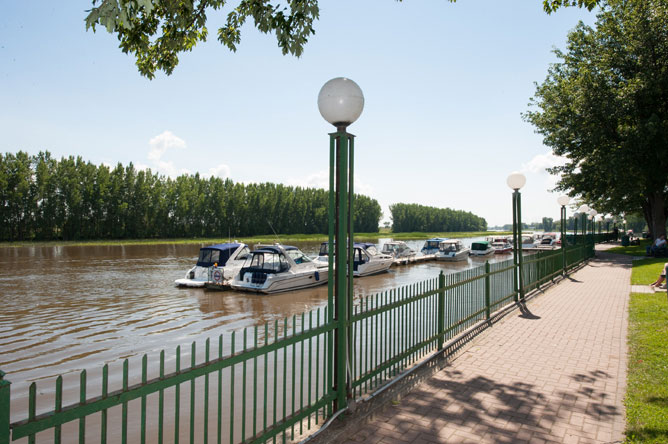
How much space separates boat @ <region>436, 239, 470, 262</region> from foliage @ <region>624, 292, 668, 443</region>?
26.0 metres

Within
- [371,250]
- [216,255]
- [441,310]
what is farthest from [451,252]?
[441,310]

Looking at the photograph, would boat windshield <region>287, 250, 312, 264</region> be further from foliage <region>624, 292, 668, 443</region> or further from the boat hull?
foliage <region>624, 292, 668, 443</region>

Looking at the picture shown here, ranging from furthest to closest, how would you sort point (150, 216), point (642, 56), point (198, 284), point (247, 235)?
point (247, 235)
point (150, 216)
point (642, 56)
point (198, 284)

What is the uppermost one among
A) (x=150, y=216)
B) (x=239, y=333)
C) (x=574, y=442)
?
(x=150, y=216)

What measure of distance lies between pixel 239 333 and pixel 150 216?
72.2 m

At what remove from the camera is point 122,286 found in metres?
19.4

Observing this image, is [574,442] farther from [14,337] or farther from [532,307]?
[14,337]

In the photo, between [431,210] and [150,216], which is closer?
[150,216]

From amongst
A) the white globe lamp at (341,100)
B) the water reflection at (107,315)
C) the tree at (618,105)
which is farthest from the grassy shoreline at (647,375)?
the tree at (618,105)

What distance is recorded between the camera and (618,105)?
82.7 ft

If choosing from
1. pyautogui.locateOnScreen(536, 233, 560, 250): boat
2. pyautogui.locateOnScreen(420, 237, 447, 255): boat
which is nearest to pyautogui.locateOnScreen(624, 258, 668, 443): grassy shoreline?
pyautogui.locateOnScreen(420, 237, 447, 255): boat

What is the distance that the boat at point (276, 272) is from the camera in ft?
58.9

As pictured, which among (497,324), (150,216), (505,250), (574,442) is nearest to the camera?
(574,442)

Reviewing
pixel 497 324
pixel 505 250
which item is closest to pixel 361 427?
pixel 497 324
